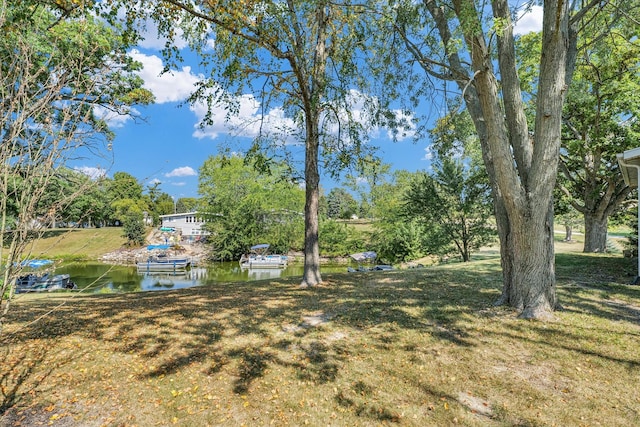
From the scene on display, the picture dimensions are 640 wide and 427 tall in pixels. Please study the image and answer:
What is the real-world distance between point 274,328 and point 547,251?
4.18 m

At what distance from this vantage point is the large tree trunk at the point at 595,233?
1312 cm

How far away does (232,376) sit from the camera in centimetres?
346

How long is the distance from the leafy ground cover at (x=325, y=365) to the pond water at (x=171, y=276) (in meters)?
14.2

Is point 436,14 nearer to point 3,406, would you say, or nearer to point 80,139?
point 80,139

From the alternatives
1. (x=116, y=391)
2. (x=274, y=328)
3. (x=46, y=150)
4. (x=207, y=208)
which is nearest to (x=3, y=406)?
(x=116, y=391)

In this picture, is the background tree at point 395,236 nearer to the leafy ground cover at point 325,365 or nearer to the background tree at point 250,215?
the background tree at point 250,215

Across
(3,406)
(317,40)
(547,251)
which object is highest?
(317,40)

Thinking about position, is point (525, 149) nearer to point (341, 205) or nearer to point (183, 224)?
point (183, 224)

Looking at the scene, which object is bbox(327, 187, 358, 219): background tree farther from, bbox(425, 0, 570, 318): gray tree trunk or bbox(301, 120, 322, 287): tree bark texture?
bbox(425, 0, 570, 318): gray tree trunk

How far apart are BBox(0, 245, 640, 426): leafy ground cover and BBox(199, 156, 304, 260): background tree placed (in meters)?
25.1

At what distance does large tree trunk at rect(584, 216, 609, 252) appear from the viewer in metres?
A: 13.1

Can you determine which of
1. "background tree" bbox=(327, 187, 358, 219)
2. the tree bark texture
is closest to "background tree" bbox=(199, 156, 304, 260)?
"background tree" bbox=(327, 187, 358, 219)

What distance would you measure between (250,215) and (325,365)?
28665 mm

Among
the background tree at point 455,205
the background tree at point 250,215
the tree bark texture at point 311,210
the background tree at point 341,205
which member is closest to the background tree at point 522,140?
the tree bark texture at point 311,210
